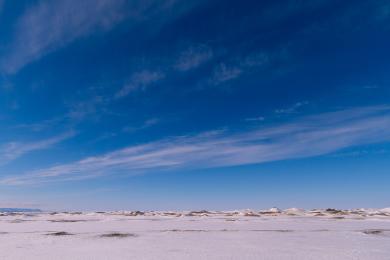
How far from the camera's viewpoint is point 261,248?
1183cm

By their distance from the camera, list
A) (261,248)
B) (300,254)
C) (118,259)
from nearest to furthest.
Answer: (118,259), (300,254), (261,248)

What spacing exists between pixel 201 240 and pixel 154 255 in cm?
391

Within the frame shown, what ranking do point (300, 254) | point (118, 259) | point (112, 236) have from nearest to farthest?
point (118, 259) < point (300, 254) < point (112, 236)

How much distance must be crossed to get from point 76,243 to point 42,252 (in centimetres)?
218

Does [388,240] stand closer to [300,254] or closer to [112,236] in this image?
[300,254]

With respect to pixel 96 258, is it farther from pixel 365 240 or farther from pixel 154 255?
pixel 365 240

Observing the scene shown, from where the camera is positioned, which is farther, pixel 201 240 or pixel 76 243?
pixel 201 240

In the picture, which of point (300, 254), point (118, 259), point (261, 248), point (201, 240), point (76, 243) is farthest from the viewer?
point (201, 240)

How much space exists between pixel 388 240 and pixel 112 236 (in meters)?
10.8

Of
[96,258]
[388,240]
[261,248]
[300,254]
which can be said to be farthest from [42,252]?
[388,240]

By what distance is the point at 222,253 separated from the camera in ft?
35.5

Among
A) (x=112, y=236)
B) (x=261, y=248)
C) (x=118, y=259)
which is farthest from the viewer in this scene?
(x=112, y=236)

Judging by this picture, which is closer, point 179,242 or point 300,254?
point 300,254

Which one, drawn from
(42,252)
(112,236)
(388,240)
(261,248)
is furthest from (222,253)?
(388,240)
